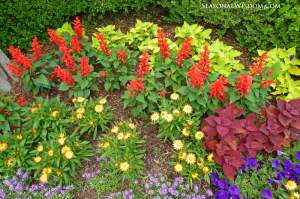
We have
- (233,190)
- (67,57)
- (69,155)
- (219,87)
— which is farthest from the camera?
(67,57)

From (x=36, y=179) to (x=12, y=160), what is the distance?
43 cm

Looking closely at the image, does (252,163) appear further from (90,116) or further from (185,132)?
(90,116)

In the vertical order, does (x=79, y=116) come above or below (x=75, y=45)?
below

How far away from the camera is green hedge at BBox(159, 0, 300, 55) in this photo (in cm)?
354

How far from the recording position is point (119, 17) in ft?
16.0

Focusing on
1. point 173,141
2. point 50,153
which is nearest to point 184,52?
point 173,141

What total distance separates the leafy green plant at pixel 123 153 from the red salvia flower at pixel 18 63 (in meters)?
1.81

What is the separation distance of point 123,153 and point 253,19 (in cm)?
A: 329

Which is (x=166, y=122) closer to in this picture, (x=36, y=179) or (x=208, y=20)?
(x=36, y=179)

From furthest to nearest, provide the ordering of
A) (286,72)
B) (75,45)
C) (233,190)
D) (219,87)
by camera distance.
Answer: (286,72) < (75,45) < (219,87) < (233,190)

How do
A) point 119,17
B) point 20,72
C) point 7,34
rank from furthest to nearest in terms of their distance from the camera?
point 119,17 < point 7,34 < point 20,72

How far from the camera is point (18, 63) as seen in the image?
336 cm

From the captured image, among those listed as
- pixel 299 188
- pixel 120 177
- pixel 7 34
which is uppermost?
pixel 7 34

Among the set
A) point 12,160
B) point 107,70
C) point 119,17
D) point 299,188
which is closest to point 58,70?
point 107,70
